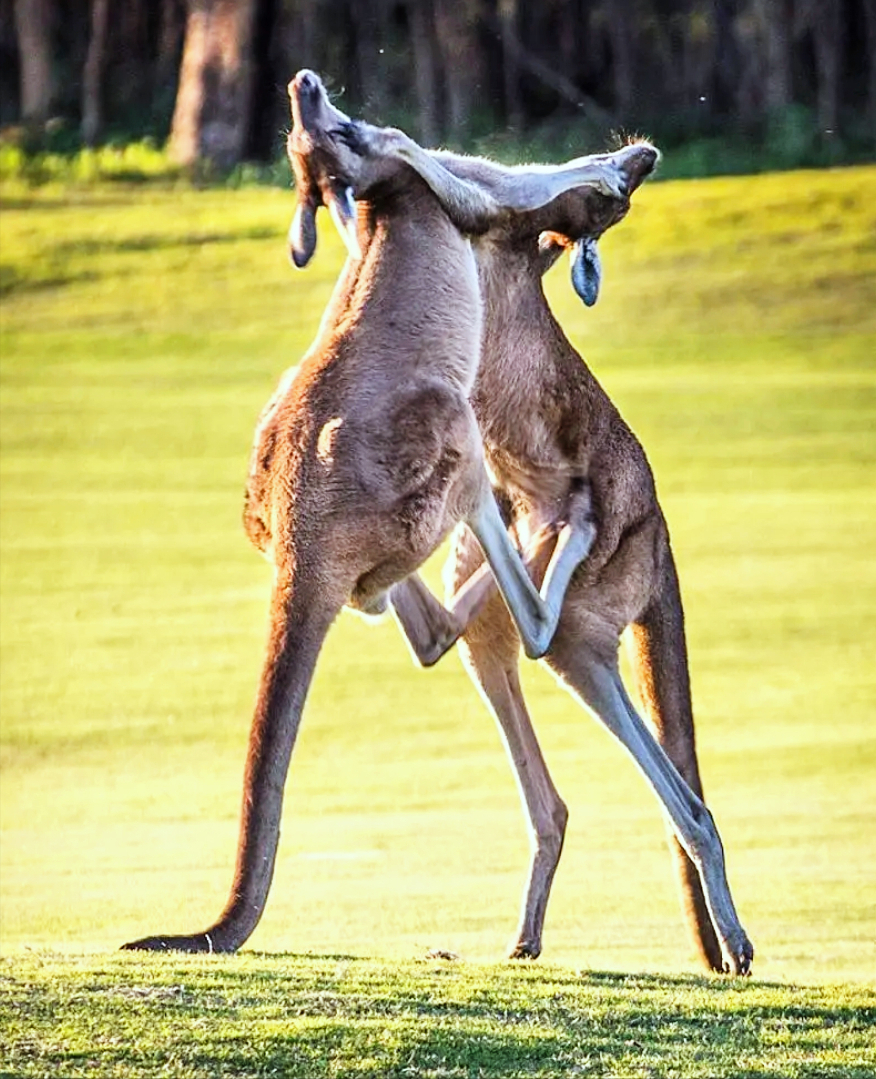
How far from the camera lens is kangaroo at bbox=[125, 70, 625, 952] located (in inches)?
235

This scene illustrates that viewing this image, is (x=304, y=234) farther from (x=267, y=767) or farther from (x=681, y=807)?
(x=681, y=807)

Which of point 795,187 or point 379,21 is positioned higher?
point 379,21

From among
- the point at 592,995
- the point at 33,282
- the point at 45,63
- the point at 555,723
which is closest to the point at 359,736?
the point at 555,723

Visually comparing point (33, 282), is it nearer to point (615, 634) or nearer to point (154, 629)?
point (154, 629)

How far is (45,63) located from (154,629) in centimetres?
2798

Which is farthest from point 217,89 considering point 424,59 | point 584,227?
point 584,227

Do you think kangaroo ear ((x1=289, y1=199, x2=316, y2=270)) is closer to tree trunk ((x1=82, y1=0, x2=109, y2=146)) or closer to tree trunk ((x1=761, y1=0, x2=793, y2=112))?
tree trunk ((x1=761, y1=0, x2=793, y2=112))

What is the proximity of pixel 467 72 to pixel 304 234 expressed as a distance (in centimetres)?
3703

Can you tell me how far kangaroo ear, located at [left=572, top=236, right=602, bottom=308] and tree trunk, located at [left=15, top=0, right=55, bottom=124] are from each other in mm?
32816

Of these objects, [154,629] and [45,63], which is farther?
[45,63]

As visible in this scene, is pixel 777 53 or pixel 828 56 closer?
pixel 828 56

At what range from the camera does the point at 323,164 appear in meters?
6.65

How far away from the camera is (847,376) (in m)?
25.8

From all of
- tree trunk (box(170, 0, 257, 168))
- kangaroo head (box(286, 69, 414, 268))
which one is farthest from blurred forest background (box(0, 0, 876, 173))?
kangaroo head (box(286, 69, 414, 268))
